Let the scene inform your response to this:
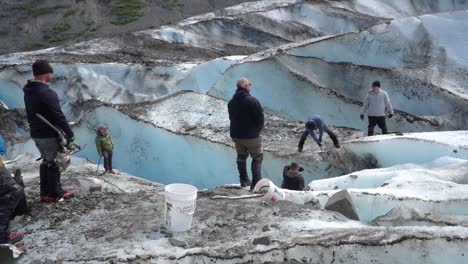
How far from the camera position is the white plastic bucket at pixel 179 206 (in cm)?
422

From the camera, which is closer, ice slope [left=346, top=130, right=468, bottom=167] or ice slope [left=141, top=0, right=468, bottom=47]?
ice slope [left=346, top=130, right=468, bottom=167]

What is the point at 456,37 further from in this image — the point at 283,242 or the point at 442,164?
the point at 283,242

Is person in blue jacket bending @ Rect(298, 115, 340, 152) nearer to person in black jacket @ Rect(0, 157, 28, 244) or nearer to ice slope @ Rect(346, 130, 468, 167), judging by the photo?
ice slope @ Rect(346, 130, 468, 167)

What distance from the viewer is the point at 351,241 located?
3.78 metres

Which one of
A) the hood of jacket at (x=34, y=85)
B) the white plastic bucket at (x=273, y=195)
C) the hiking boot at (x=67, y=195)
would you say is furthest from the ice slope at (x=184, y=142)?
the hood of jacket at (x=34, y=85)

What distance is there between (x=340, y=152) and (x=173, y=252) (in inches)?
184

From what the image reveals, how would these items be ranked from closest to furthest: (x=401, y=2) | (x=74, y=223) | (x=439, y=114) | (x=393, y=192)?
(x=74, y=223)
(x=393, y=192)
(x=439, y=114)
(x=401, y=2)

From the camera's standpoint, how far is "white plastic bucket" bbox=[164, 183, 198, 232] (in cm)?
422

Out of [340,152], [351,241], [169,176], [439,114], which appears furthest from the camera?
[439,114]

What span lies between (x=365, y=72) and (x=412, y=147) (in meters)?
6.21

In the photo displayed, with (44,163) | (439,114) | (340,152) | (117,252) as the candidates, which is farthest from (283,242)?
(439,114)

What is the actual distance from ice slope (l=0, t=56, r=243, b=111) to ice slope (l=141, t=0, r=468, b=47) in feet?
16.3

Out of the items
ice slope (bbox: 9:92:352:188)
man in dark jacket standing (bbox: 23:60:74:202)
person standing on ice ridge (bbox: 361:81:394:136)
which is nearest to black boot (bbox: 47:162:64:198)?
man in dark jacket standing (bbox: 23:60:74:202)

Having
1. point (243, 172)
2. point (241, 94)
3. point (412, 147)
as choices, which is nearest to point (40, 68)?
point (241, 94)
